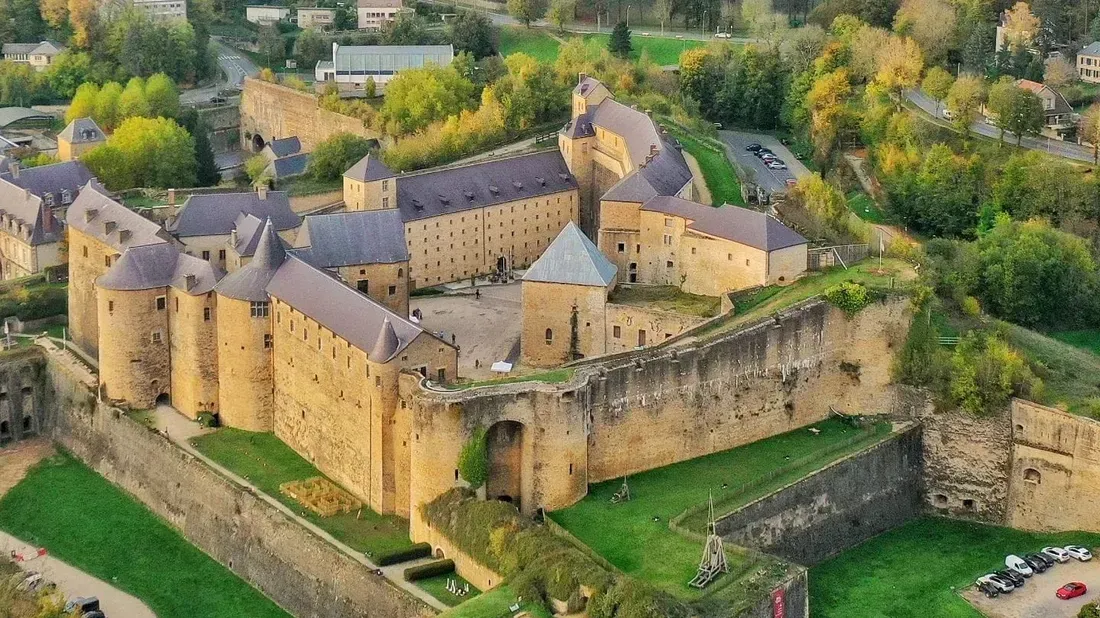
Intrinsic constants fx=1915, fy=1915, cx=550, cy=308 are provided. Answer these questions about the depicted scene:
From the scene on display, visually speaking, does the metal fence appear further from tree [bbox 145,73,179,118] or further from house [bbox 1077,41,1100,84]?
tree [bbox 145,73,179,118]

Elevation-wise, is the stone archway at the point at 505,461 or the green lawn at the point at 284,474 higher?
the stone archway at the point at 505,461

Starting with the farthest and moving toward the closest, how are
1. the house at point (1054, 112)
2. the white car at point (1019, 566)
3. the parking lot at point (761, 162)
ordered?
1. the house at point (1054, 112)
2. the parking lot at point (761, 162)
3. the white car at point (1019, 566)

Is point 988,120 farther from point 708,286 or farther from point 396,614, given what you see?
point 396,614

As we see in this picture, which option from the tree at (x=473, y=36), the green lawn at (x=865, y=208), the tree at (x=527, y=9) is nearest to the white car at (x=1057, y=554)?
the green lawn at (x=865, y=208)

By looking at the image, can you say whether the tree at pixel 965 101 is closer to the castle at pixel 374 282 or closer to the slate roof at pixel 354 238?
the castle at pixel 374 282

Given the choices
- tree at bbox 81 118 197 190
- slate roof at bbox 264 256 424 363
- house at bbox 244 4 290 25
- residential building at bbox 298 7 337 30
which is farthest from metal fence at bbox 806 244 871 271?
house at bbox 244 4 290 25

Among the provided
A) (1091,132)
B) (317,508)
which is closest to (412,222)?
(317,508)

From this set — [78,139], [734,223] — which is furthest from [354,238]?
[78,139]
